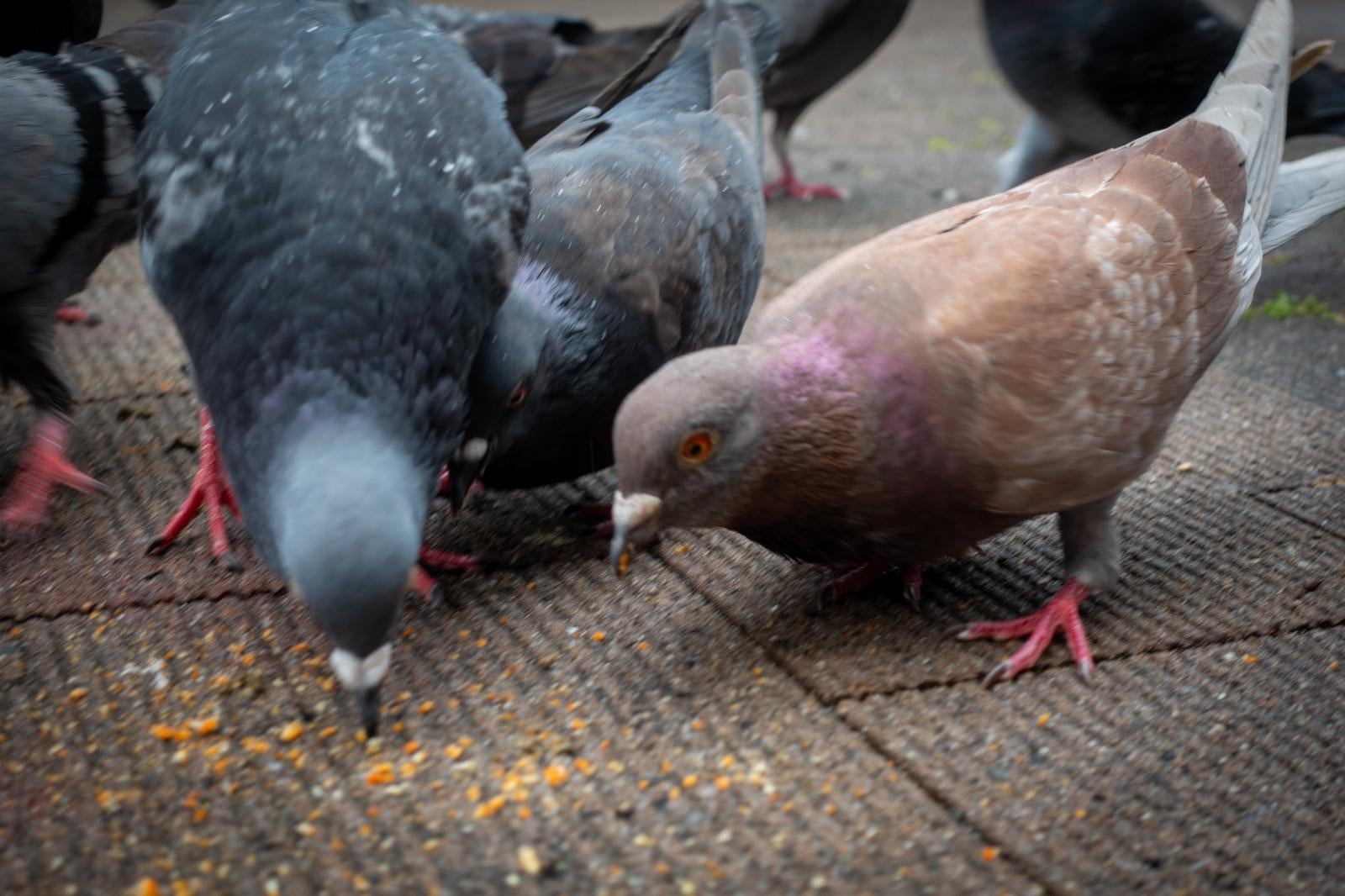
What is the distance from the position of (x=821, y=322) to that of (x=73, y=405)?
2469 mm

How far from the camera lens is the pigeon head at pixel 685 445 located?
2.19m

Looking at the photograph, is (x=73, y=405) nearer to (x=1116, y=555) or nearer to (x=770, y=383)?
(x=770, y=383)

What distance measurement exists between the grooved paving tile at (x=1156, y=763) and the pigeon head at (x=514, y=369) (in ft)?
3.17

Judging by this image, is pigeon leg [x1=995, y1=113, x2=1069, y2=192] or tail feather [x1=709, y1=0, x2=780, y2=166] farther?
pigeon leg [x1=995, y1=113, x2=1069, y2=192]

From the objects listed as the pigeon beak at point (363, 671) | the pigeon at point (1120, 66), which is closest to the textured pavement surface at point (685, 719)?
the pigeon beak at point (363, 671)

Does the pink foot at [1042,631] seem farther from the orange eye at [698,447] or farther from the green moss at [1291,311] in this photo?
the green moss at [1291,311]

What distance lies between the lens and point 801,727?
2301mm

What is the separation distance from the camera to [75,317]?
15.4 feet

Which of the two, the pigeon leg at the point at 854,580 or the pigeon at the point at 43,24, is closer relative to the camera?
the pigeon leg at the point at 854,580

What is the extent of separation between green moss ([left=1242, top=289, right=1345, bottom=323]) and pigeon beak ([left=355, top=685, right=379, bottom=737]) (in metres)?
3.98

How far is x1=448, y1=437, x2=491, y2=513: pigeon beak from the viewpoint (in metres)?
2.67

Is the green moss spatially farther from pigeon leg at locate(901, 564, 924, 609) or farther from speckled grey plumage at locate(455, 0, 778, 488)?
pigeon leg at locate(901, 564, 924, 609)

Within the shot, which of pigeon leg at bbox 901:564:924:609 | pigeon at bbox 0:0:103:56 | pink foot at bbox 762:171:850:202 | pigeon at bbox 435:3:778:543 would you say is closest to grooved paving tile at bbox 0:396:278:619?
pigeon at bbox 435:3:778:543

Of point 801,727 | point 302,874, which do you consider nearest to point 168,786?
point 302,874
